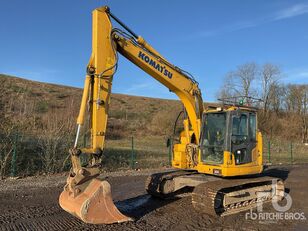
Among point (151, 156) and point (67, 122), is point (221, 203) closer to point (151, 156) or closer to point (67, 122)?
point (67, 122)

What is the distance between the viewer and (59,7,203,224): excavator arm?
682 cm

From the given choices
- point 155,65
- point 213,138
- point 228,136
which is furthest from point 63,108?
point 228,136

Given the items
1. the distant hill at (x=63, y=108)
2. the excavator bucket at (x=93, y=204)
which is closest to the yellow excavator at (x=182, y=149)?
the excavator bucket at (x=93, y=204)

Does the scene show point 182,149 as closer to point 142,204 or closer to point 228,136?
point 228,136

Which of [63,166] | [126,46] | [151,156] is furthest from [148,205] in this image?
[151,156]

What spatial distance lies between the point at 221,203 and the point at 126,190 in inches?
147

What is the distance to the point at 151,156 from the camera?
21.4 meters

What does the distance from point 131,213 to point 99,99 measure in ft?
9.34

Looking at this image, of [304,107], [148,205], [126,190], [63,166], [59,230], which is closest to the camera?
[59,230]

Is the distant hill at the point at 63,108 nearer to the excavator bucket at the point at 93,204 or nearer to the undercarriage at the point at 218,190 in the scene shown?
the undercarriage at the point at 218,190

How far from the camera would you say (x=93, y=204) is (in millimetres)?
6719

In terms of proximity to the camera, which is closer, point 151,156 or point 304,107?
point 151,156

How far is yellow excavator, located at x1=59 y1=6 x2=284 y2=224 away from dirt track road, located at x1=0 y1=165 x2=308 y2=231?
0.35 metres

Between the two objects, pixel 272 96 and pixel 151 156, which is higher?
pixel 272 96
